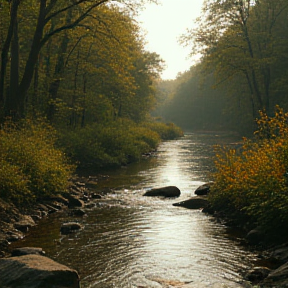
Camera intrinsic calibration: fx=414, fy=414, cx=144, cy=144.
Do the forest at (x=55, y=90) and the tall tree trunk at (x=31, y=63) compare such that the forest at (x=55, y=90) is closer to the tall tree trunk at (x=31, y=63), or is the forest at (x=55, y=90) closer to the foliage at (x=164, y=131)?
the tall tree trunk at (x=31, y=63)

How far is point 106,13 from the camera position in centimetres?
2216

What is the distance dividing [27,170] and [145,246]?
587 cm

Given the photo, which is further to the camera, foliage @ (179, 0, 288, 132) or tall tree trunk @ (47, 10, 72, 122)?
foliage @ (179, 0, 288, 132)

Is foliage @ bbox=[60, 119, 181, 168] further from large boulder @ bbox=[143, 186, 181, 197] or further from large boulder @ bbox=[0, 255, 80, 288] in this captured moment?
large boulder @ bbox=[0, 255, 80, 288]

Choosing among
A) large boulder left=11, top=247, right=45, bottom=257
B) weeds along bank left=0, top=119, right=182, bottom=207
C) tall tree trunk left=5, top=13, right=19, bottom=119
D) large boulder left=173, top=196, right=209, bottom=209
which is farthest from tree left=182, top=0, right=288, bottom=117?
large boulder left=11, top=247, right=45, bottom=257

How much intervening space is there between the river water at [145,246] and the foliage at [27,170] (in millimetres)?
1251

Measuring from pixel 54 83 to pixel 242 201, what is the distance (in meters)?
17.2

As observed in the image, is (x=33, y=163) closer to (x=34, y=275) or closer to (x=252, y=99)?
(x=34, y=275)

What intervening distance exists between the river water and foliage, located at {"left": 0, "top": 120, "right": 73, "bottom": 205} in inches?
49.2

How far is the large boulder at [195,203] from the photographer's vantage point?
1407cm

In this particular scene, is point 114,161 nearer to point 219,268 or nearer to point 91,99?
point 91,99

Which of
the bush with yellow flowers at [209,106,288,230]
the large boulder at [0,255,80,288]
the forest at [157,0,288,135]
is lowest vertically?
the large boulder at [0,255,80,288]

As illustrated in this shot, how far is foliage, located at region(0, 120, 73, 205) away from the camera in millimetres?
12250

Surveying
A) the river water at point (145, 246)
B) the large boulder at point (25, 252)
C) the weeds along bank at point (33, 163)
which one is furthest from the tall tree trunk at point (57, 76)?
the large boulder at point (25, 252)
